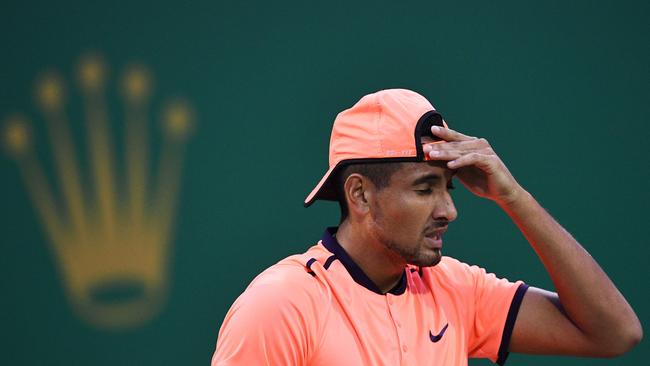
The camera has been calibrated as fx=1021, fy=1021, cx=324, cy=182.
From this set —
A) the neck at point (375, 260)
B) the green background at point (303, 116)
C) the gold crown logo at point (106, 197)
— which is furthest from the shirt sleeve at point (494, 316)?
the gold crown logo at point (106, 197)

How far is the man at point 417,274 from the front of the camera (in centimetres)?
223

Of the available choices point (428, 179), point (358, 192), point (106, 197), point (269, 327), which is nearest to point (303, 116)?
point (106, 197)

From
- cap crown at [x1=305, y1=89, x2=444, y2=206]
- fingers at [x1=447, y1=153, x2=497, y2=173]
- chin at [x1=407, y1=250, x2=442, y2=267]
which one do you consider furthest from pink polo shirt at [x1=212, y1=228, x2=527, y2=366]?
fingers at [x1=447, y1=153, x2=497, y2=173]

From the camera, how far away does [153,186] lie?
11.3 feet

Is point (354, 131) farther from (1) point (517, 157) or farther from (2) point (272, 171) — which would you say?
(1) point (517, 157)

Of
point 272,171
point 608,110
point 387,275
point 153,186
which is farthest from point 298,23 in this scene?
point 387,275

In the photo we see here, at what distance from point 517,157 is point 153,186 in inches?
50.8

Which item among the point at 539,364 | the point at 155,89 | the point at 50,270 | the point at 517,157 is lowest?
the point at 539,364

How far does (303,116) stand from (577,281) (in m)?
1.42

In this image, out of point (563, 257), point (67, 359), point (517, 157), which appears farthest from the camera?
point (517, 157)

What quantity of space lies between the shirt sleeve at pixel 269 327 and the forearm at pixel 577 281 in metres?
0.56

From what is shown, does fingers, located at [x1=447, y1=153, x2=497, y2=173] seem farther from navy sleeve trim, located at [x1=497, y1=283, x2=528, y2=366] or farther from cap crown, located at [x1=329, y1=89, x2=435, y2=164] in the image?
navy sleeve trim, located at [x1=497, y1=283, x2=528, y2=366]

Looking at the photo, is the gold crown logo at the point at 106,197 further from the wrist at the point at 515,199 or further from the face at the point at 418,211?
the wrist at the point at 515,199

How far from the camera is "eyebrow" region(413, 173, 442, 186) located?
2285mm
